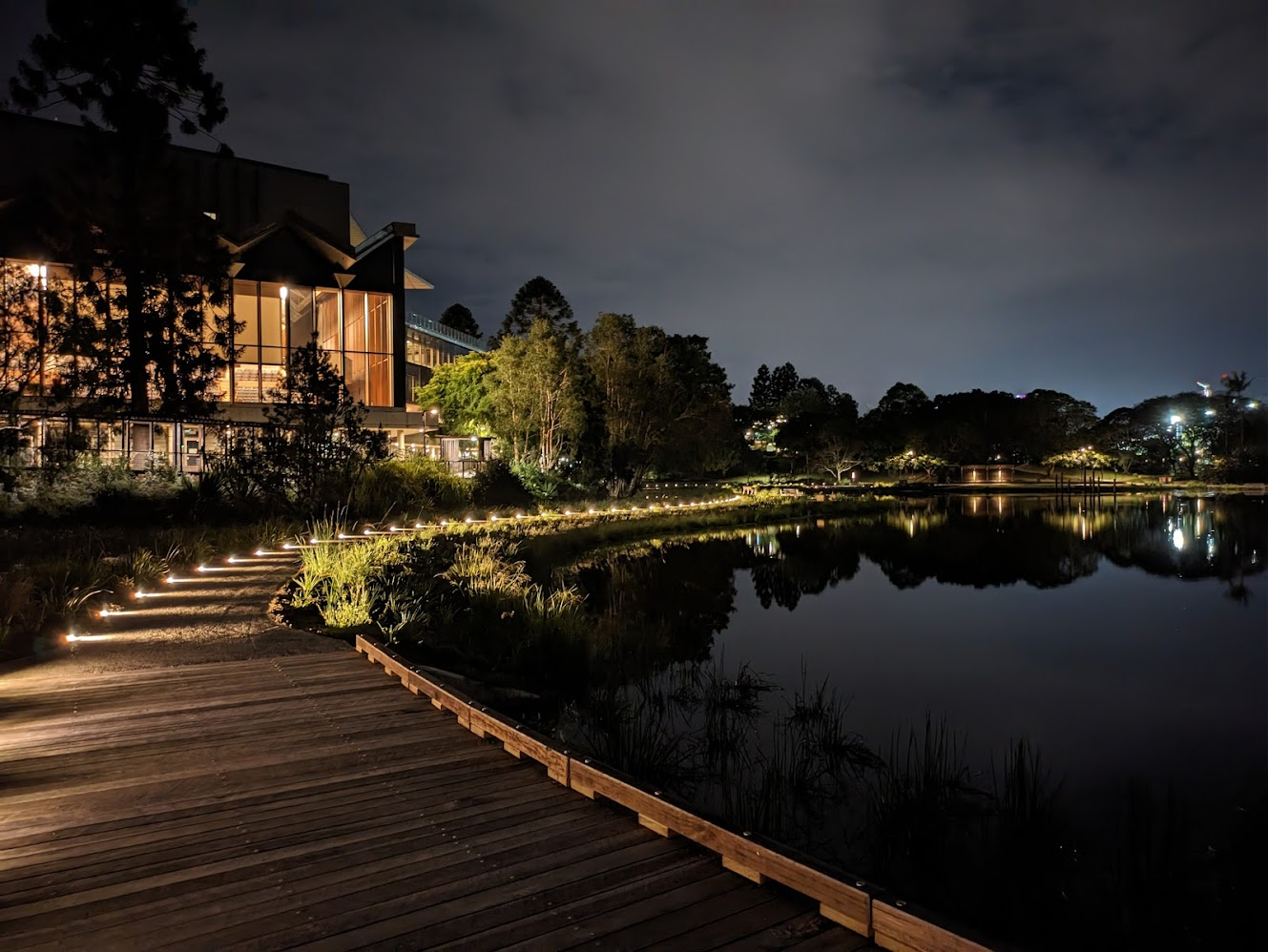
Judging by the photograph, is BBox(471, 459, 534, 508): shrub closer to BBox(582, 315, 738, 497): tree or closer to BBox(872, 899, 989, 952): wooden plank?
BBox(582, 315, 738, 497): tree

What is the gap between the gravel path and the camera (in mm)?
6957

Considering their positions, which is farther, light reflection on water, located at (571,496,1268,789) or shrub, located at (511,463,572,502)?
shrub, located at (511,463,572,502)

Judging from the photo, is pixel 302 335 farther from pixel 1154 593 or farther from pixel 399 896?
pixel 399 896

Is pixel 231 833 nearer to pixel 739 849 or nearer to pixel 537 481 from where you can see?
pixel 739 849

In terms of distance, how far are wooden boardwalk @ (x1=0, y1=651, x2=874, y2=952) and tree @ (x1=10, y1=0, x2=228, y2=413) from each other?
20658 mm

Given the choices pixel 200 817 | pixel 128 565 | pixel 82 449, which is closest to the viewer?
pixel 200 817

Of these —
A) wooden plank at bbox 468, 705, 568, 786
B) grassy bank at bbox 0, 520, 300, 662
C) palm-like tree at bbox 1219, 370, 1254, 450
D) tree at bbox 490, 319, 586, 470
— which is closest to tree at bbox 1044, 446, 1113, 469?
palm-like tree at bbox 1219, 370, 1254, 450

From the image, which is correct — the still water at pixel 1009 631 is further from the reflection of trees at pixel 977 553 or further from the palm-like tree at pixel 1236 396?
the palm-like tree at pixel 1236 396

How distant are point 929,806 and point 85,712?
6.17m

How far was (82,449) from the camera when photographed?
17.2 metres

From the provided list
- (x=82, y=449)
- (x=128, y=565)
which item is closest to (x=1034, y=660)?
(x=128, y=565)

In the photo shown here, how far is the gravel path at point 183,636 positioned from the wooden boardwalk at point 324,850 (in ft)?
4.77

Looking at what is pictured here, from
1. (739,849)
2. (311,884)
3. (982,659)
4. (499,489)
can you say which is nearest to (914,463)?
(499,489)

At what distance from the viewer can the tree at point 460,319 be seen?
317ft
